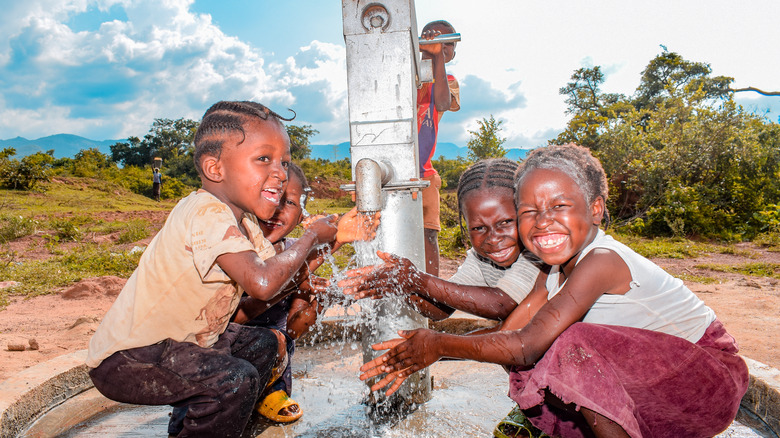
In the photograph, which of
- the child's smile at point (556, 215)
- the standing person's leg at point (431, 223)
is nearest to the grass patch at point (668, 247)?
the standing person's leg at point (431, 223)

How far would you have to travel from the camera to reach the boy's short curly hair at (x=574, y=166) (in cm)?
164

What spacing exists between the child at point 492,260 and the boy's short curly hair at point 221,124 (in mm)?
681

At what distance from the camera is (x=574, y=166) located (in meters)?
1.65

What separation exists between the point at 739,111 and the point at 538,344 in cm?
1000

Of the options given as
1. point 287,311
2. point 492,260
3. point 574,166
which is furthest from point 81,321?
point 574,166

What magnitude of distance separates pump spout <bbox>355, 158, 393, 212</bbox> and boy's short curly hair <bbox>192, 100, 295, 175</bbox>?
1.43ft

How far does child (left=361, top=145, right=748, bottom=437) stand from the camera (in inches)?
55.6

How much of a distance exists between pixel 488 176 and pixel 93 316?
3.17 meters

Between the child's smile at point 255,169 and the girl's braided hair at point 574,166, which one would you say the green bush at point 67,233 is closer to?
the child's smile at point 255,169

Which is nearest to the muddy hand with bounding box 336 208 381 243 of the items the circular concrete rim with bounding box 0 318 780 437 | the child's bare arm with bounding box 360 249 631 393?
the child's bare arm with bounding box 360 249 631 393

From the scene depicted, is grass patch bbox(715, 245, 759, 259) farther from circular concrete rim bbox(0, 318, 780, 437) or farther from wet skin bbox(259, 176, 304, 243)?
wet skin bbox(259, 176, 304, 243)

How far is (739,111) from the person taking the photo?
9.11m

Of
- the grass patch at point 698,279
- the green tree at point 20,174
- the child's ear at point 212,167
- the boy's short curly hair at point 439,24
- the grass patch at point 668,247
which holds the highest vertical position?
the boy's short curly hair at point 439,24

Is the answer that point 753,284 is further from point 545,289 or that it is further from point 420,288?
point 420,288
